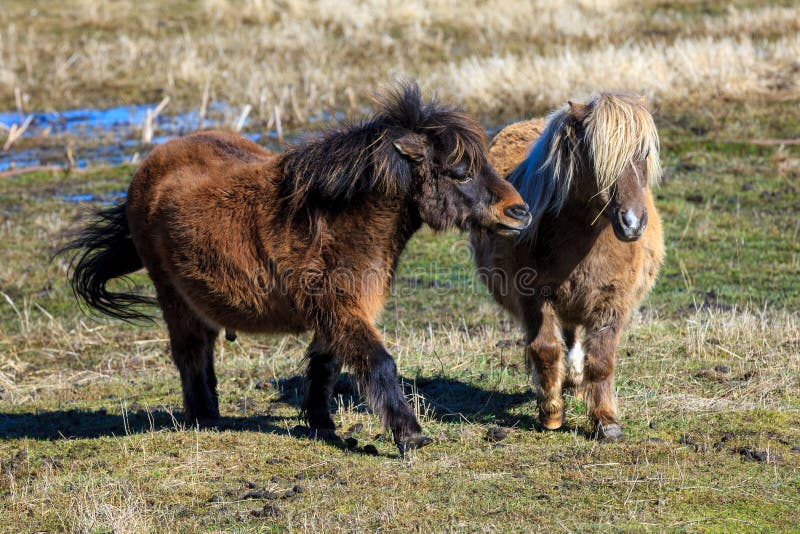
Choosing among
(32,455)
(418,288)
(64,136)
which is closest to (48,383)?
(32,455)

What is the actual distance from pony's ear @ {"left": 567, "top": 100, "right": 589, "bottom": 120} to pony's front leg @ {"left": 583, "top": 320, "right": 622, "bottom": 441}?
4.56 ft

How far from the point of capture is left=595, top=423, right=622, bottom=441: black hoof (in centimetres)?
645

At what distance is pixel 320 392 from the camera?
6.83 m

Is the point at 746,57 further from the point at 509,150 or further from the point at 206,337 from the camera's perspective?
the point at 206,337

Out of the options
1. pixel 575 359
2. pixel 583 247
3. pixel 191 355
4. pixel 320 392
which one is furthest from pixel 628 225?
pixel 191 355

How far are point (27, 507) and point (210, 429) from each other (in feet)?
5.45

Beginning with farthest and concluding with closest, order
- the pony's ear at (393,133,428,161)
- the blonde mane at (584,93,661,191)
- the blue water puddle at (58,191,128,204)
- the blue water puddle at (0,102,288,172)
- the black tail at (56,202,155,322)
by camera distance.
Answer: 1. the blue water puddle at (0,102,288,172)
2. the blue water puddle at (58,191,128,204)
3. the black tail at (56,202,155,322)
4. the blonde mane at (584,93,661,191)
5. the pony's ear at (393,133,428,161)

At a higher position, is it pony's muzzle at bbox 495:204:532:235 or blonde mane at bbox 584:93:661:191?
blonde mane at bbox 584:93:661:191

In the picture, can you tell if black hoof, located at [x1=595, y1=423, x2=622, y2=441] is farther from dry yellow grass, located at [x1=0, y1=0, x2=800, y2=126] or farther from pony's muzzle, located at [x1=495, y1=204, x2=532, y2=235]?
dry yellow grass, located at [x1=0, y1=0, x2=800, y2=126]

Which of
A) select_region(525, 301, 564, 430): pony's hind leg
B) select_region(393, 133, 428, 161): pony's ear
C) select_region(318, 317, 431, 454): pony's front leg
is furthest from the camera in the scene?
select_region(525, 301, 564, 430): pony's hind leg

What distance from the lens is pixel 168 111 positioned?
2075cm

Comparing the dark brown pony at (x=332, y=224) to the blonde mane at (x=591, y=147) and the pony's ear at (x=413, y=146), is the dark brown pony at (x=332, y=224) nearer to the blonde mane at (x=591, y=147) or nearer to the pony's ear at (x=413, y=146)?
the pony's ear at (x=413, y=146)

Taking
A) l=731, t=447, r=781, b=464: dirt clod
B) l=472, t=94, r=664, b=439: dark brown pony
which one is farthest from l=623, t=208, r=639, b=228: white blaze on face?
l=731, t=447, r=781, b=464: dirt clod

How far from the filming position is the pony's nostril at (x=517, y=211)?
602cm
